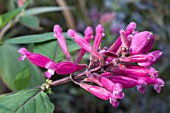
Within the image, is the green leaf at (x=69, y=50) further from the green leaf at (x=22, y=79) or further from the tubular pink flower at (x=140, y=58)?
the tubular pink flower at (x=140, y=58)

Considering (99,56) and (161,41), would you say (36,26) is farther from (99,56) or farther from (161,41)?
(161,41)

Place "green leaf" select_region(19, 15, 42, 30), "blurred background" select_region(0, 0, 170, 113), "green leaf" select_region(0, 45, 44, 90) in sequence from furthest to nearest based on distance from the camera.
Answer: "blurred background" select_region(0, 0, 170, 113), "green leaf" select_region(19, 15, 42, 30), "green leaf" select_region(0, 45, 44, 90)

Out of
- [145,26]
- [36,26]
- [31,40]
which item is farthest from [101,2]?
[31,40]

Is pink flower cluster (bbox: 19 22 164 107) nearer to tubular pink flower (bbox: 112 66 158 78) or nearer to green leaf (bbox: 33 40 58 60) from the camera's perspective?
tubular pink flower (bbox: 112 66 158 78)

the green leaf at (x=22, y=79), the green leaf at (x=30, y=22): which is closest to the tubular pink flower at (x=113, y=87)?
the green leaf at (x=22, y=79)

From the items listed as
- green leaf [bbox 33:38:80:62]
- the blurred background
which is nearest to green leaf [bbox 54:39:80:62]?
green leaf [bbox 33:38:80:62]

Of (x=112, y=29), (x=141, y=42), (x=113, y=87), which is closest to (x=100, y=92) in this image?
(x=113, y=87)

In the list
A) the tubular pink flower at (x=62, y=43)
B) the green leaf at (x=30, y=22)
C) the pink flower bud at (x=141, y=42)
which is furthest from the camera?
the green leaf at (x=30, y=22)
